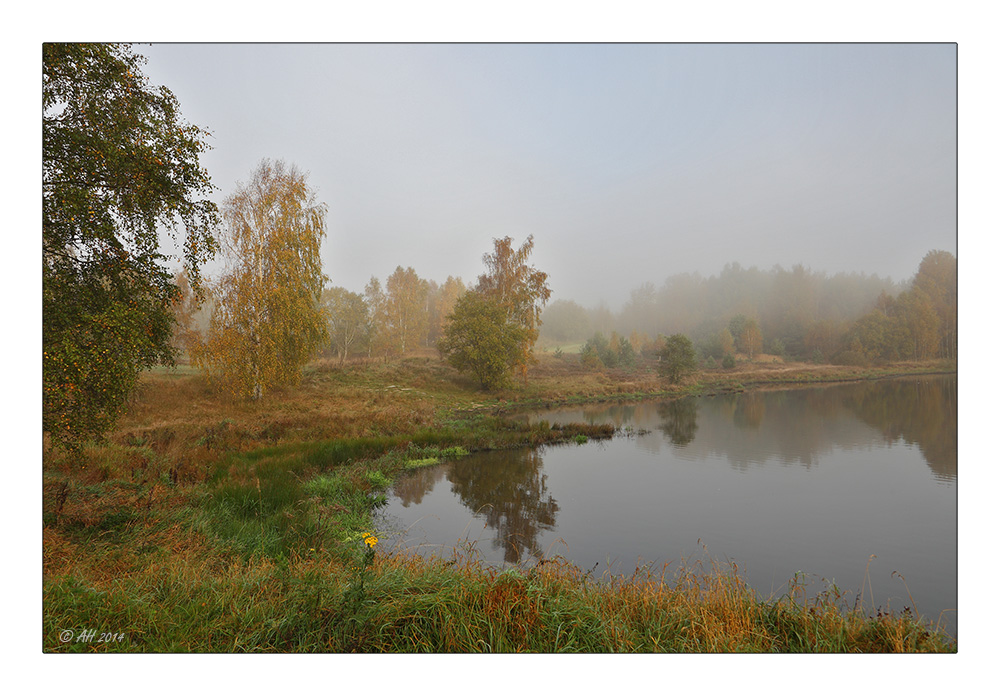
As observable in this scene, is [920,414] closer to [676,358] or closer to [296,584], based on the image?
[296,584]

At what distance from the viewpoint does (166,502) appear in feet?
18.7

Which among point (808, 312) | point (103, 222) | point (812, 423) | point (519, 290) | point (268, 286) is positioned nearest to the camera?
point (103, 222)

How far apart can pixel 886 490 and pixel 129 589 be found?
9959 mm

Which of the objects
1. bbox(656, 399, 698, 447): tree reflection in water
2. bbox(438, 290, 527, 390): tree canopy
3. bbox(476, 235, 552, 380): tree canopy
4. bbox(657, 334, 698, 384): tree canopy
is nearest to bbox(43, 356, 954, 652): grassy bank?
bbox(656, 399, 698, 447): tree reflection in water

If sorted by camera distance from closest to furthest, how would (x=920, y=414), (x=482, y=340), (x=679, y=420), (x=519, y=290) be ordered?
(x=920, y=414) → (x=679, y=420) → (x=482, y=340) → (x=519, y=290)

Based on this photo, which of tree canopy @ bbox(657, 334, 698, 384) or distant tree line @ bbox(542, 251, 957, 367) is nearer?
distant tree line @ bbox(542, 251, 957, 367)

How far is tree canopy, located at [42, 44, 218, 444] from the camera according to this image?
4051mm

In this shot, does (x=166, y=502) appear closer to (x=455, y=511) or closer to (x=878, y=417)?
(x=455, y=511)

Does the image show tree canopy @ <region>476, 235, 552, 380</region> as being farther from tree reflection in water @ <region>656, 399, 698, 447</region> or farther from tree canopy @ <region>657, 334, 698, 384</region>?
tree reflection in water @ <region>656, 399, 698, 447</region>

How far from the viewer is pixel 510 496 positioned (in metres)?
8.09

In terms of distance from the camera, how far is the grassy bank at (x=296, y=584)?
2807mm

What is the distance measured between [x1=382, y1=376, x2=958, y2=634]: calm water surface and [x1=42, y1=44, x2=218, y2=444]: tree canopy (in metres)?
4.13

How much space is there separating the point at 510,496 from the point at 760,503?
465 cm

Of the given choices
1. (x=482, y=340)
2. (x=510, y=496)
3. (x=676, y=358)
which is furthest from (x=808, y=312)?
(x=482, y=340)
